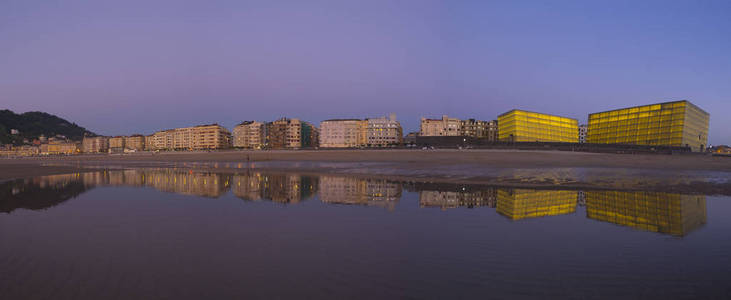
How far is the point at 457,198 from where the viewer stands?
14438mm

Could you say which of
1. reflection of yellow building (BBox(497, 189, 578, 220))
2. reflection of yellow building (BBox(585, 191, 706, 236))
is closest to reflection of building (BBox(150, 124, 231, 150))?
reflection of yellow building (BBox(497, 189, 578, 220))

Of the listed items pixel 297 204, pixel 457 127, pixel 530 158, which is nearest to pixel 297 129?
pixel 457 127

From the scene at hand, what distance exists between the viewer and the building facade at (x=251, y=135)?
166 meters

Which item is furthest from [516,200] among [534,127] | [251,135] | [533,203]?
[251,135]

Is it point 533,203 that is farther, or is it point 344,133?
point 344,133

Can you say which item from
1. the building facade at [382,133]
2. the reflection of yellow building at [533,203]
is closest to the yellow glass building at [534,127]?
the building facade at [382,133]

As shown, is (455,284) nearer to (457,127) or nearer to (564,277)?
(564,277)

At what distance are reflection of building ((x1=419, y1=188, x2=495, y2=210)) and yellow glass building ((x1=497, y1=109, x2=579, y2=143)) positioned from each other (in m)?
102

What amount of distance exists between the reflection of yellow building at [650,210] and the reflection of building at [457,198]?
3628 mm

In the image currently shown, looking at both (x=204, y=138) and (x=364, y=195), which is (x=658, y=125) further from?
(x=204, y=138)

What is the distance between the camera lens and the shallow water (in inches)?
200

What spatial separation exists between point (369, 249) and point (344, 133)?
148 m

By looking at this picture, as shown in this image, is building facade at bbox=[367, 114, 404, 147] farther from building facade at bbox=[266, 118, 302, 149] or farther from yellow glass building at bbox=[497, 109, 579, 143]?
yellow glass building at bbox=[497, 109, 579, 143]

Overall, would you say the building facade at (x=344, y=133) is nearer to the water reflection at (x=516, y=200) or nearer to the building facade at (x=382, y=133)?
the building facade at (x=382, y=133)
